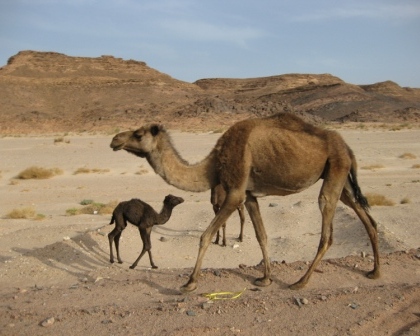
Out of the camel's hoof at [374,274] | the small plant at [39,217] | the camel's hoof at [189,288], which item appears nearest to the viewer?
the camel's hoof at [189,288]

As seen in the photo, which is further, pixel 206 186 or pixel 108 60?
pixel 108 60

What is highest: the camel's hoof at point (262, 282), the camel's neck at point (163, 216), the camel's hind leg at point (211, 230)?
the camel's hind leg at point (211, 230)

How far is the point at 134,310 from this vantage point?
23.0ft

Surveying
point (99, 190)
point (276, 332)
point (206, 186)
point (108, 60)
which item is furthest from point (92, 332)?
point (108, 60)

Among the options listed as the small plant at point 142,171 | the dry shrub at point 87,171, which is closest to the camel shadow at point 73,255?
the small plant at point 142,171

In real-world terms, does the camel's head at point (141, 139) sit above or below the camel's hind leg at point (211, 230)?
above

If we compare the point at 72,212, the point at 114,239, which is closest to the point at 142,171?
the point at 72,212

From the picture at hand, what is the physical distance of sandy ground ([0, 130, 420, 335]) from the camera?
681cm

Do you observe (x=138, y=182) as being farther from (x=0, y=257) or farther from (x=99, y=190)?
(x=0, y=257)

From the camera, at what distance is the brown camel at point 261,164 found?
8250 mm

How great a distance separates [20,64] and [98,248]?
93.5 meters

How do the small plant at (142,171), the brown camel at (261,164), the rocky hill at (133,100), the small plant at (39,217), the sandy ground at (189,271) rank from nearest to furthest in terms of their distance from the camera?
1. the sandy ground at (189,271)
2. the brown camel at (261,164)
3. the small plant at (39,217)
4. the small plant at (142,171)
5. the rocky hill at (133,100)

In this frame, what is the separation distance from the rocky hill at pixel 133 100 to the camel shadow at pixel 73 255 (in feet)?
160

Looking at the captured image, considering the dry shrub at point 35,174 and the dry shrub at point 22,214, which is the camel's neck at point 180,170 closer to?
the dry shrub at point 22,214
